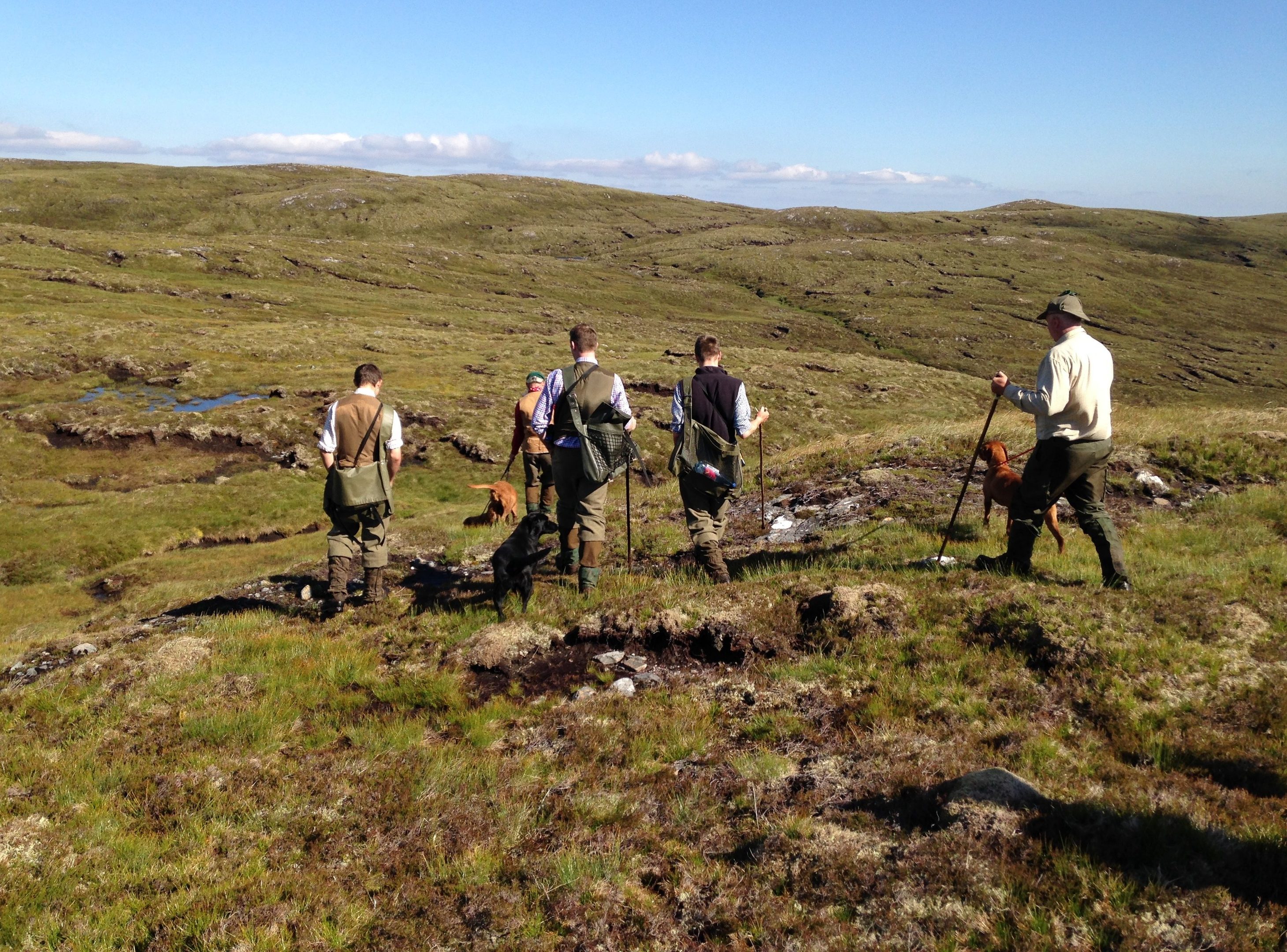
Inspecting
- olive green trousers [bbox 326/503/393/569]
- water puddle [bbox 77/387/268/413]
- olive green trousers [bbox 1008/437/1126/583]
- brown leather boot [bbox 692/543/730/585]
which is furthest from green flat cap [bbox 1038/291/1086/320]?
water puddle [bbox 77/387/268/413]

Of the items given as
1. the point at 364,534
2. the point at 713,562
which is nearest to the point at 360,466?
the point at 364,534

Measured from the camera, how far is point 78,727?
727 centimetres

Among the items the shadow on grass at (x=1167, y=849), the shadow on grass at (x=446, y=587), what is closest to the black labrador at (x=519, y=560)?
the shadow on grass at (x=446, y=587)

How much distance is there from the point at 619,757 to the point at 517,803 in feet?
3.61

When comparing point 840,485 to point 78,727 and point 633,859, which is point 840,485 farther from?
point 78,727

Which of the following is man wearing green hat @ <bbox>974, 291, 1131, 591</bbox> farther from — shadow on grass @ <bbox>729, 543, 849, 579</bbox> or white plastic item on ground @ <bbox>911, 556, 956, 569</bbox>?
shadow on grass @ <bbox>729, 543, 849, 579</bbox>

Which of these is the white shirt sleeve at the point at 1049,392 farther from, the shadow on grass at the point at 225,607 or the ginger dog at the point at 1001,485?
the shadow on grass at the point at 225,607

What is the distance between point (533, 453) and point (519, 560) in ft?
17.8

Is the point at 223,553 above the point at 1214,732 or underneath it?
underneath

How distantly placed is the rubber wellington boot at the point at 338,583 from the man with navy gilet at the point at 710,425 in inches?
207

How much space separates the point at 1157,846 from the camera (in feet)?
15.0

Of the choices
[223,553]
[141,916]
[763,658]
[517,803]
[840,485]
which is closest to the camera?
[141,916]

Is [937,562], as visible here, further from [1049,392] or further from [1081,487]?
[1049,392]

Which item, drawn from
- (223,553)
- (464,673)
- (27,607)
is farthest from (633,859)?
(223,553)
